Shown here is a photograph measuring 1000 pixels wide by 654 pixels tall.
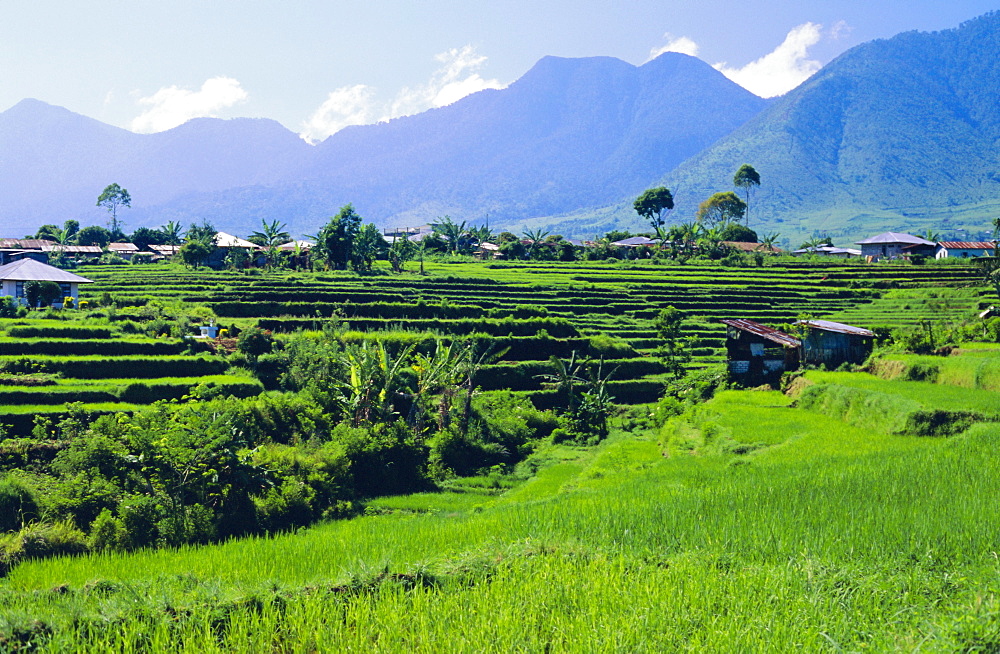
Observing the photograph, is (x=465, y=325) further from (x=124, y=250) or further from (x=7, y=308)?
(x=124, y=250)

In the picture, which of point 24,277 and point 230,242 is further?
point 230,242

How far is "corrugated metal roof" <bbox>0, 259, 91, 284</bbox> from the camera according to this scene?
33531 mm

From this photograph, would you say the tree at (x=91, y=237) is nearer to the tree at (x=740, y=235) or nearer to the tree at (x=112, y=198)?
the tree at (x=112, y=198)

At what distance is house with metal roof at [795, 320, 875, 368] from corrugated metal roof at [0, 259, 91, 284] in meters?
30.8

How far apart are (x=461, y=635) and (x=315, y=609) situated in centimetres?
165

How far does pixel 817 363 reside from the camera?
27422 millimetres

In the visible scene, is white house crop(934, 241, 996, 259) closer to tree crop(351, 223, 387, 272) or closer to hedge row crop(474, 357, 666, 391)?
hedge row crop(474, 357, 666, 391)

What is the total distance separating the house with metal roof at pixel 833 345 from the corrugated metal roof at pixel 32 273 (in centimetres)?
3079

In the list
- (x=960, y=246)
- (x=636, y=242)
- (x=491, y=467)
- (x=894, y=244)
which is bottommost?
(x=491, y=467)

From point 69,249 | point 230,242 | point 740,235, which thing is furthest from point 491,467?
point 740,235

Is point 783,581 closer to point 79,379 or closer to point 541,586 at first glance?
point 541,586

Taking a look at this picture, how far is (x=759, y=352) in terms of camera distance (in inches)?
1113

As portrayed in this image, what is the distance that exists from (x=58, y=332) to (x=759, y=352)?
2485 centimetres

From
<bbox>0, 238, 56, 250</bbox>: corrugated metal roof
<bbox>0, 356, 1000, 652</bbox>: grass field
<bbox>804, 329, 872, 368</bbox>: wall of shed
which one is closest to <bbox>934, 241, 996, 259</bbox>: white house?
<bbox>804, 329, 872, 368</bbox>: wall of shed
